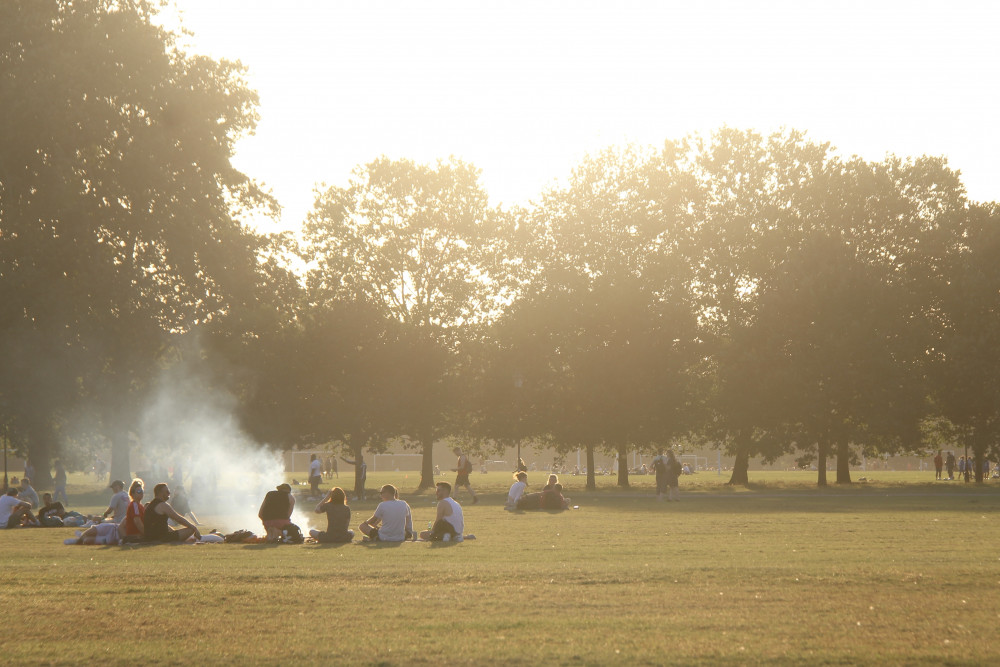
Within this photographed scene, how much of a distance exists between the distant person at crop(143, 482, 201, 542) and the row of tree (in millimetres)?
22156

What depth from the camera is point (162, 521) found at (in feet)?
74.0

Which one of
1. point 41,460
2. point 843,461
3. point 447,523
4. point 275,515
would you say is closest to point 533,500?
point 447,523

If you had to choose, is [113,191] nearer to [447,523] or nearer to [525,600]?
[447,523]

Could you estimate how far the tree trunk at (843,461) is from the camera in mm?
59500

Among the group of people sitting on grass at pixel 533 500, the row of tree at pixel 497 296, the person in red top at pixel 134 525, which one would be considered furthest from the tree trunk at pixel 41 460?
the person in red top at pixel 134 525

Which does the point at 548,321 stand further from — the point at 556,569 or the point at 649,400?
the point at 556,569

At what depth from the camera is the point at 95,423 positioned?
2122 inches

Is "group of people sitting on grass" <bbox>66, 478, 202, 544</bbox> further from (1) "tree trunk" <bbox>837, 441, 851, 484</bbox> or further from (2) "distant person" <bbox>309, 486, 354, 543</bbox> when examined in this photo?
(1) "tree trunk" <bbox>837, 441, 851, 484</bbox>

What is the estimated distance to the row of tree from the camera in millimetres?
44219

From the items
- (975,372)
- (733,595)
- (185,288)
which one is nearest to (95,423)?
(185,288)

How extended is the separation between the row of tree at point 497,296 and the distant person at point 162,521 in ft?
72.7

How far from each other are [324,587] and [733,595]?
16.7 feet

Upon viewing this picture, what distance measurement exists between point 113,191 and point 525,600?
1406 inches

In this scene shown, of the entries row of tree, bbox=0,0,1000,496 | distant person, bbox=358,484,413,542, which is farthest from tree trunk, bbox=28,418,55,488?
distant person, bbox=358,484,413,542
